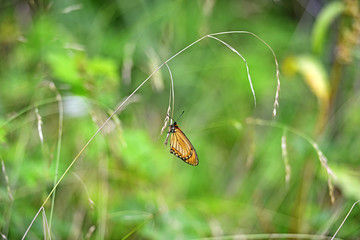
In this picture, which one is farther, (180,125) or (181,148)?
(180,125)

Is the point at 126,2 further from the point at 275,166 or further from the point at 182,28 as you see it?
the point at 275,166

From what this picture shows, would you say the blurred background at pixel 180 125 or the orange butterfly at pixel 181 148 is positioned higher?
the orange butterfly at pixel 181 148

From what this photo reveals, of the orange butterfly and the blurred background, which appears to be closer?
the orange butterfly

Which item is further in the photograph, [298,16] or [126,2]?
[298,16]

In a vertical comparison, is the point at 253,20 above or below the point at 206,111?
above

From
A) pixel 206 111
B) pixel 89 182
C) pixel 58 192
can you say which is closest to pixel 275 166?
pixel 206 111

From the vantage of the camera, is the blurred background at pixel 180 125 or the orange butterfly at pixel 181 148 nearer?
the orange butterfly at pixel 181 148

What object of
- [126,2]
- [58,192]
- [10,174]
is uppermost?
[126,2]

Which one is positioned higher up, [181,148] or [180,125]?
[181,148]
